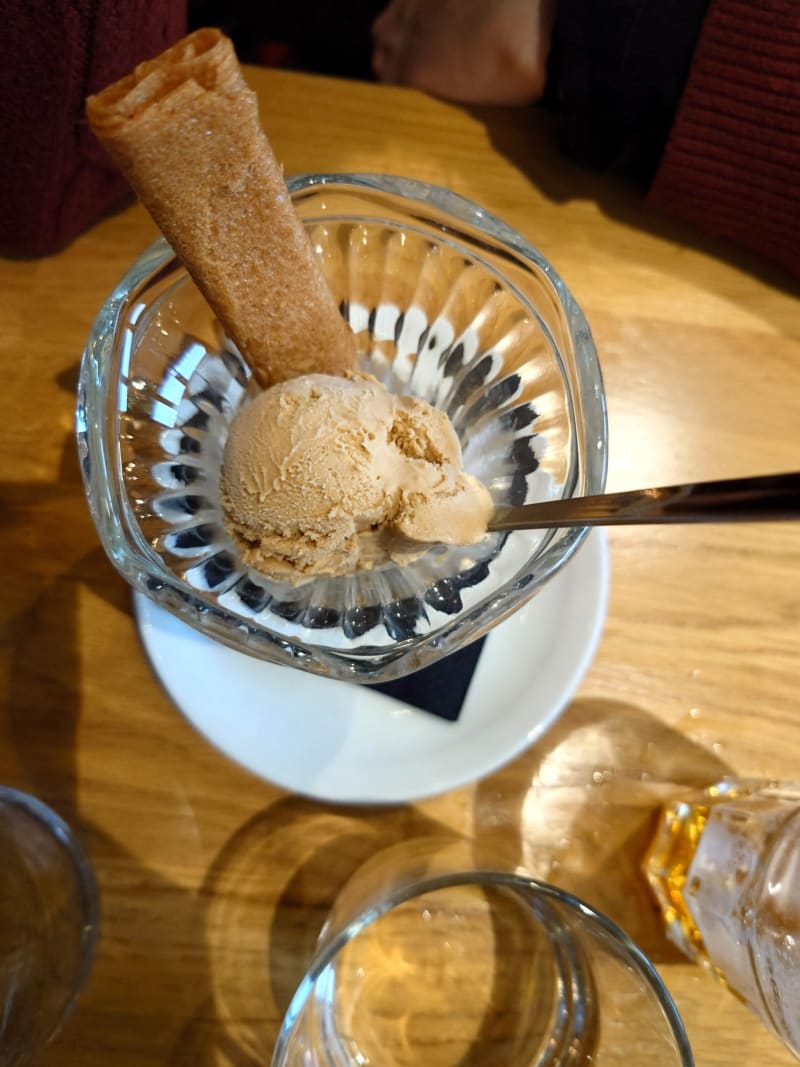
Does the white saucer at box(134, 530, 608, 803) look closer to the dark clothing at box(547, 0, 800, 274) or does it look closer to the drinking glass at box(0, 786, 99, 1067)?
the drinking glass at box(0, 786, 99, 1067)

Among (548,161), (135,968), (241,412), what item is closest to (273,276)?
(241,412)

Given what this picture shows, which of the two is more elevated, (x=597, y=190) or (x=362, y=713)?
(x=597, y=190)

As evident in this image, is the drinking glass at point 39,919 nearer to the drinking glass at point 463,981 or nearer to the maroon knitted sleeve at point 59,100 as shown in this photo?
the drinking glass at point 463,981

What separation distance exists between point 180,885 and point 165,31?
750 millimetres

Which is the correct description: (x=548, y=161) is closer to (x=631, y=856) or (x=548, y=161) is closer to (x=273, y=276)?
(x=273, y=276)

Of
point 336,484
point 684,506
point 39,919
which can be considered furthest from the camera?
point 39,919

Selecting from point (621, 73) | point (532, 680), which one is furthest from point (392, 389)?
point (621, 73)

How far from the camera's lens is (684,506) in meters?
0.38

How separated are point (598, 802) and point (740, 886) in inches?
4.9

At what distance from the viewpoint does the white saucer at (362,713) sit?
62cm

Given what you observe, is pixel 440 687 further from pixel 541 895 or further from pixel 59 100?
pixel 59 100

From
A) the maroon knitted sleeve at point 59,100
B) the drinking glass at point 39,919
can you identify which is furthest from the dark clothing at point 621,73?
the drinking glass at point 39,919

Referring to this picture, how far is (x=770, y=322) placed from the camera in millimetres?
789

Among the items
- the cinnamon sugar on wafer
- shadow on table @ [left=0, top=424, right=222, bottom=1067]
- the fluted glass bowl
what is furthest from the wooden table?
the cinnamon sugar on wafer
